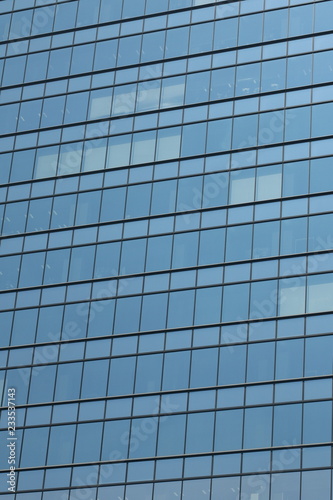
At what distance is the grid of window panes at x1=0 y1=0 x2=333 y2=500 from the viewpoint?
50.6 metres

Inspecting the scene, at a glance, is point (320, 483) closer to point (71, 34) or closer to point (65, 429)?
point (65, 429)

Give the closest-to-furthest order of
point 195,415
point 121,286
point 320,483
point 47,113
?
point 320,483 → point 195,415 → point 121,286 → point 47,113

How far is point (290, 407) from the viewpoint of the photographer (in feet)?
164

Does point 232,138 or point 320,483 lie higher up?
point 232,138

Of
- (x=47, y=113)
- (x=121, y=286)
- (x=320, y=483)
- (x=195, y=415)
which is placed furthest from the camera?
(x=47, y=113)

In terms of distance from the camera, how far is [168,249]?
183 feet

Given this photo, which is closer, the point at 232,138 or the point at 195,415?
the point at 195,415

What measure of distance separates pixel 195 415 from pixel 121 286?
23.6ft

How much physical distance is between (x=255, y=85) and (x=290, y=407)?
16.2 meters

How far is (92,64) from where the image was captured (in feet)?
206

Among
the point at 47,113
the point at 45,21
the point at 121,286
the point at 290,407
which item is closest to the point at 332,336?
the point at 290,407

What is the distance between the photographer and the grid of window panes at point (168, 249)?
50.6m

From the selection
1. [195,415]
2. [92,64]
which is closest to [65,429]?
[195,415]

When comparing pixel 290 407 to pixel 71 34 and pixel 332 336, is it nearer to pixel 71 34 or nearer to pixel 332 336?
pixel 332 336
